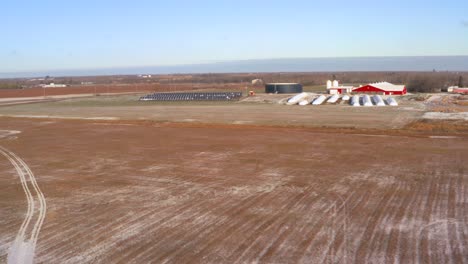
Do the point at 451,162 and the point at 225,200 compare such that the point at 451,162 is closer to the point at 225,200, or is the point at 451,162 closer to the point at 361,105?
the point at 225,200

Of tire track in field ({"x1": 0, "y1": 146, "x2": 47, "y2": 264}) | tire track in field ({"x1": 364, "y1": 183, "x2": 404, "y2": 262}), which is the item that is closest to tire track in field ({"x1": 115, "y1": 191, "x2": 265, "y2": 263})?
tire track in field ({"x1": 0, "y1": 146, "x2": 47, "y2": 264})

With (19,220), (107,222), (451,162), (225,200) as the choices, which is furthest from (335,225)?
(451,162)

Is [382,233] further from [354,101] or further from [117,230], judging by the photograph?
[354,101]

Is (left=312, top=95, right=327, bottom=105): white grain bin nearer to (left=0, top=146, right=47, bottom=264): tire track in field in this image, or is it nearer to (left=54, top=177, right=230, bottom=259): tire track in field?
(left=0, top=146, right=47, bottom=264): tire track in field

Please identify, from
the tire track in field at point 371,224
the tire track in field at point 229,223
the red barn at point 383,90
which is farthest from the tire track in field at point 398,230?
the red barn at point 383,90

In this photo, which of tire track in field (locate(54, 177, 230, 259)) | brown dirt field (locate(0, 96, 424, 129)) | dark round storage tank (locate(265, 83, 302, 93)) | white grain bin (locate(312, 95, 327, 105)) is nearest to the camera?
tire track in field (locate(54, 177, 230, 259))

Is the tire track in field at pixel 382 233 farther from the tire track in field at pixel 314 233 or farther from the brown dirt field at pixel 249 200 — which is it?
the tire track in field at pixel 314 233

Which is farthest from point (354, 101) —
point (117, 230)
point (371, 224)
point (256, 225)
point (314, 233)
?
point (117, 230)
